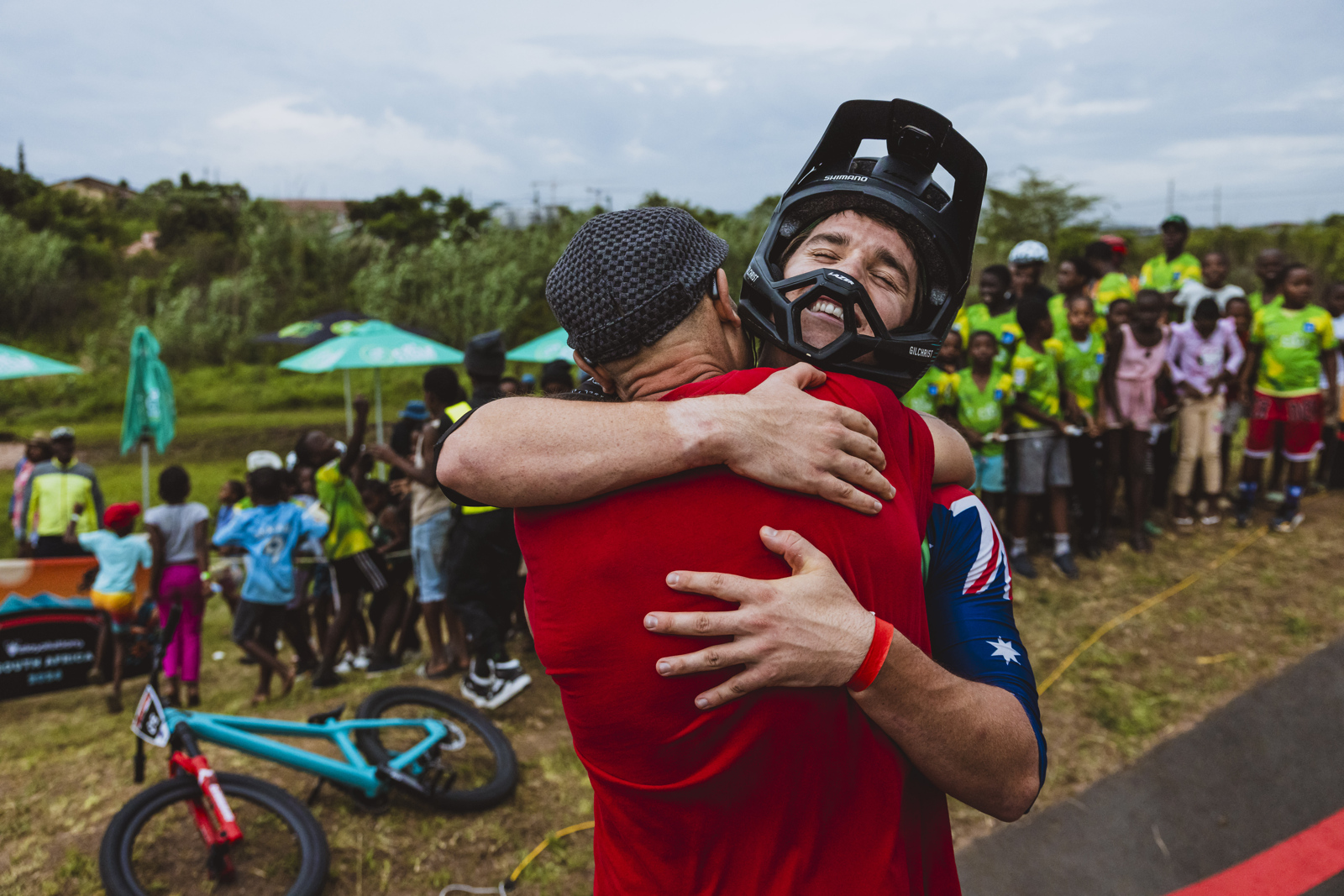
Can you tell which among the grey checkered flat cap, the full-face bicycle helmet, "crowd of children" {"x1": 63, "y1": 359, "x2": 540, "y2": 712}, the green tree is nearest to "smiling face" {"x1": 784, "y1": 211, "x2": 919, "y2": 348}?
the full-face bicycle helmet

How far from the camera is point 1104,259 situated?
8.68 m

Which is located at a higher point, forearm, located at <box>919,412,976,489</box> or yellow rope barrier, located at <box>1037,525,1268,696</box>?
forearm, located at <box>919,412,976,489</box>

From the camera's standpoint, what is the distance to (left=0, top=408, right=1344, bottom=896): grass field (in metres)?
3.88

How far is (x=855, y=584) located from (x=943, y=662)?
0.32 m

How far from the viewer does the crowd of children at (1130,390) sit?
6.76 m

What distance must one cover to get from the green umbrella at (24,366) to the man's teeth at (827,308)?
396 inches

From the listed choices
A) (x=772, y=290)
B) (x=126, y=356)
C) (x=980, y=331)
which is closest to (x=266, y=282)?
(x=126, y=356)

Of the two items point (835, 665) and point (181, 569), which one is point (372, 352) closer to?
point (181, 569)

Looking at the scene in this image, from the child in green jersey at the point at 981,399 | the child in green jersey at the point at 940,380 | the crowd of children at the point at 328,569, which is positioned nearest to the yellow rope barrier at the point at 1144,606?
the child in green jersey at the point at 981,399

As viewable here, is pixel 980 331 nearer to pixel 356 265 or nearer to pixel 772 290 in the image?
pixel 772 290

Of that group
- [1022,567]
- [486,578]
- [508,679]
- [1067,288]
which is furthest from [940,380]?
[508,679]

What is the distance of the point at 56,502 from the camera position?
26.3 ft

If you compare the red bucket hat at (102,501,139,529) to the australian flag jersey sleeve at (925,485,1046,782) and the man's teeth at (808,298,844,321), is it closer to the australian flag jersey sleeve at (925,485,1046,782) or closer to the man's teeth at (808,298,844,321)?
the man's teeth at (808,298,844,321)

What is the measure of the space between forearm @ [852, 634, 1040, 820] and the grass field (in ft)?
10.0
